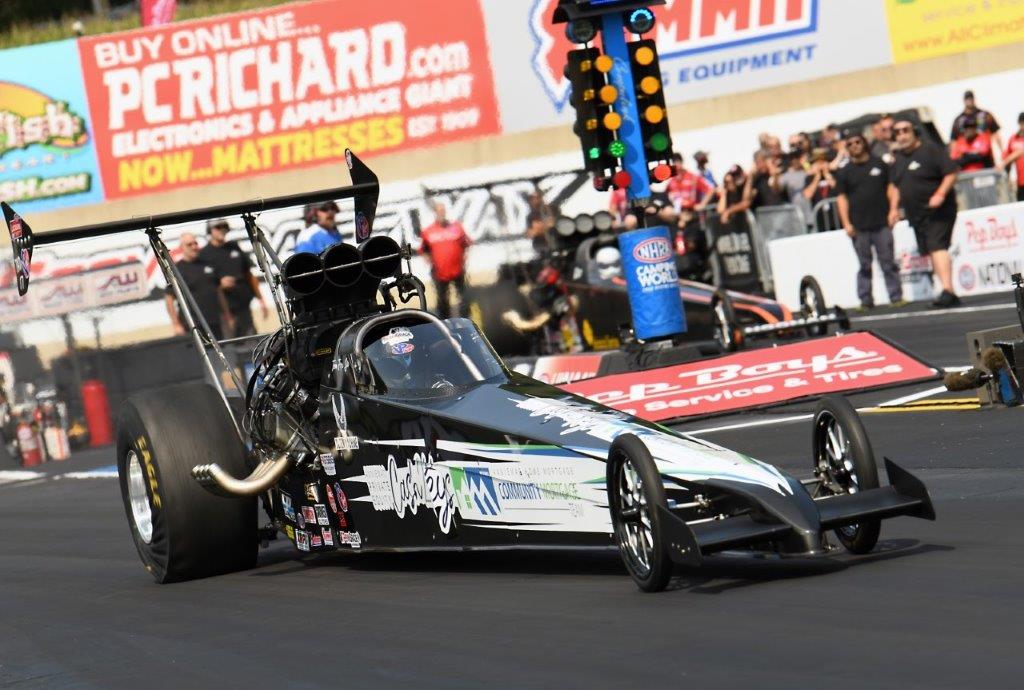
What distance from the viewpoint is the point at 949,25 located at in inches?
1228

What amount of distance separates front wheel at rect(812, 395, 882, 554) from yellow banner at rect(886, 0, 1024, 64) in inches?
970

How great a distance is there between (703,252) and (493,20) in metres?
10.6

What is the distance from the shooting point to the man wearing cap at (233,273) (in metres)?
20.8

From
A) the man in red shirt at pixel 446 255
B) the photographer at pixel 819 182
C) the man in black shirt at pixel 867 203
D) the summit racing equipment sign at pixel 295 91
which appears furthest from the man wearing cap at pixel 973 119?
the summit racing equipment sign at pixel 295 91

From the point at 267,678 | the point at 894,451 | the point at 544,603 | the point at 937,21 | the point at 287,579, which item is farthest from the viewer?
the point at 937,21

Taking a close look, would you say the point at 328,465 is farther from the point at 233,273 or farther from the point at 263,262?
the point at 233,273

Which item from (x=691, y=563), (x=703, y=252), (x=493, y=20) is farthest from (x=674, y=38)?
(x=691, y=563)

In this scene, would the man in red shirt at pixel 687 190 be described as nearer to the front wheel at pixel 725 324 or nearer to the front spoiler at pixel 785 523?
the front wheel at pixel 725 324

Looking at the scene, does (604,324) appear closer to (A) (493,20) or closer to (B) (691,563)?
(A) (493,20)

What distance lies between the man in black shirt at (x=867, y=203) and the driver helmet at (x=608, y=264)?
2790mm

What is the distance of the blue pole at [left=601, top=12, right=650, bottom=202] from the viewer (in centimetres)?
1645

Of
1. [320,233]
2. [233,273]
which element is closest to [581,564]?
[320,233]

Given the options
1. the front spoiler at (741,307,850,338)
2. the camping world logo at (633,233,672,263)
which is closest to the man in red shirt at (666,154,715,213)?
the front spoiler at (741,307,850,338)

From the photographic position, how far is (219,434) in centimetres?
1005
